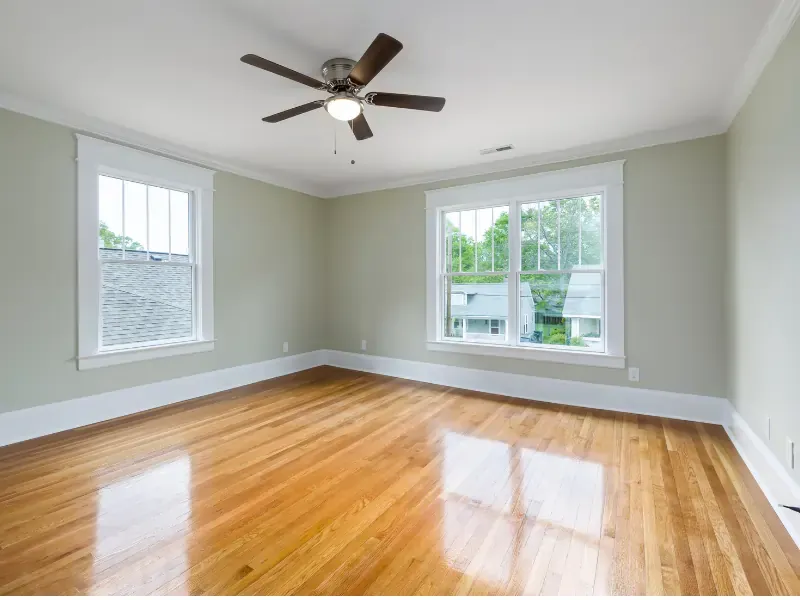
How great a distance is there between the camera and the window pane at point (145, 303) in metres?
3.73

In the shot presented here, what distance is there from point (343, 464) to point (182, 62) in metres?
2.92

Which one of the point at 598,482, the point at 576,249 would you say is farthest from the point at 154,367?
the point at 576,249

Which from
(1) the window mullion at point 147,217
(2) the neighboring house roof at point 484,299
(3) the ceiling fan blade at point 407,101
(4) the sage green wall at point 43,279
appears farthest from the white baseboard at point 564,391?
(3) the ceiling fan blade at point 407,101

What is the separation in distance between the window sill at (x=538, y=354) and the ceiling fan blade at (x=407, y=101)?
9.41ft

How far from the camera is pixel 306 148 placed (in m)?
4.15

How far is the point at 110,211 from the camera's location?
12.2ft

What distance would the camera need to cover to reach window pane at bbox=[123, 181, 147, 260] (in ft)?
12.6

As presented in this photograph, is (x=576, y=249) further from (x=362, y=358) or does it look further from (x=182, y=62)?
(x=182, y=62)

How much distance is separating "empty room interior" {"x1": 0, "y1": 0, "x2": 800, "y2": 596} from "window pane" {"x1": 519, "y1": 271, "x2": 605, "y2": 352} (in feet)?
0.10

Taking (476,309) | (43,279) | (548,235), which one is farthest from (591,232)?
(43,279)

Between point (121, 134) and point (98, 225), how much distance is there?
0.89m

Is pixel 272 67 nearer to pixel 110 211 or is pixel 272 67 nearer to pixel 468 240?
pixel 110 211

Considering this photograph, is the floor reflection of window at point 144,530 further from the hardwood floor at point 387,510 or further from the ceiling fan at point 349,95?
the ceiling fan at point 349,95

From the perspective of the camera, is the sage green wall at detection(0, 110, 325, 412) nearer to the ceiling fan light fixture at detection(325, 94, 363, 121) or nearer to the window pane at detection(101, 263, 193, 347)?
the window pane at detection(101, 263, 193, 347)
